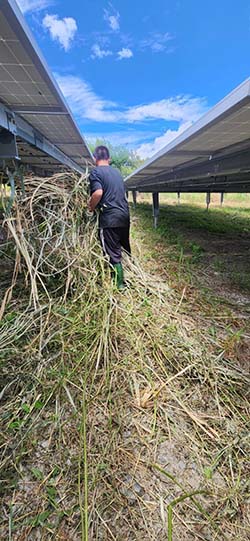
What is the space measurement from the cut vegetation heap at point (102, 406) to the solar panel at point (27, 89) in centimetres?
73

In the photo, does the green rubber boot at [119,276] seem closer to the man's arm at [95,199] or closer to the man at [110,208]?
the man at [110,208]

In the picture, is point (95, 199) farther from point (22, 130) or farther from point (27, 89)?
point (22, 130)

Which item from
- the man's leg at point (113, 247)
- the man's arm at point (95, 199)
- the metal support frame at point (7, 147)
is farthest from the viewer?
the metal support frame at point (7, 147)

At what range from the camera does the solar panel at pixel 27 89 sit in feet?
5.06

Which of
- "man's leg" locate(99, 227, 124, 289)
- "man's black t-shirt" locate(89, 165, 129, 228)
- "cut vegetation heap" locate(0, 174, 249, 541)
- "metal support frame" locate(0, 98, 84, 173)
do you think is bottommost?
"cut vegetation heap" locate(0, 174, 249, 541)

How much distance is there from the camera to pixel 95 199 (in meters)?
2.10

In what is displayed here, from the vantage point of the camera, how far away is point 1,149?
2.94 meters

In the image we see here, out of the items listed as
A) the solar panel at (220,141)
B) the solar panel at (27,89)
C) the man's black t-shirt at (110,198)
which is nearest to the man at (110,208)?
the man's black t-shirt at (110,198)

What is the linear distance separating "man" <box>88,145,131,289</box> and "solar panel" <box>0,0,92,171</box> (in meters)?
0.61

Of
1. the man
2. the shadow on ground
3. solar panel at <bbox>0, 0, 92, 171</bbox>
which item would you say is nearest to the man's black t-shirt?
the man

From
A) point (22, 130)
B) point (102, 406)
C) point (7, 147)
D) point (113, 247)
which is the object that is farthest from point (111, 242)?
point (22, 130)

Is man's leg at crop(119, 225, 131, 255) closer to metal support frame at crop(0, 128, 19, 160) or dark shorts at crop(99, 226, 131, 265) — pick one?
dark shorts at crop(99, 226, 131, 265)

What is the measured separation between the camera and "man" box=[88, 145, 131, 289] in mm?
2170

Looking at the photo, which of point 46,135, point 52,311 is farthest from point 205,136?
point 46,135
